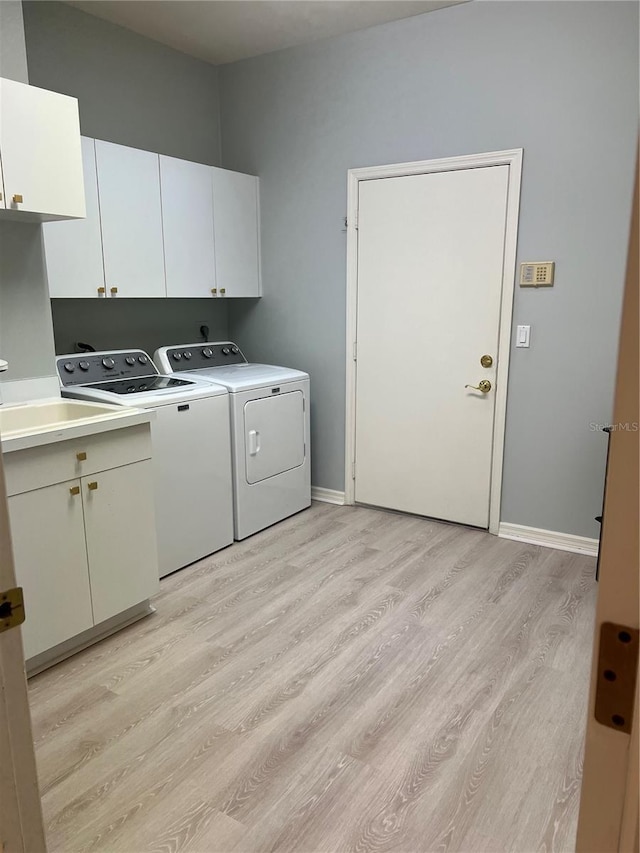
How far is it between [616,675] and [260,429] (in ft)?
9.83

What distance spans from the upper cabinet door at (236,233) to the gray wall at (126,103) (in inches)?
14.4

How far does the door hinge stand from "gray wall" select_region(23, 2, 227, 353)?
2.82m

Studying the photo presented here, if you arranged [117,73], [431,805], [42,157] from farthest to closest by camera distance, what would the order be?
[117,73] → [42,157] → [431,805]

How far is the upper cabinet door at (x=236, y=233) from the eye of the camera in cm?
379

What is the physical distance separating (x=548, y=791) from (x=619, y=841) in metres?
1.32

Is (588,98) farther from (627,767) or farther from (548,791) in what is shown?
(627,767)

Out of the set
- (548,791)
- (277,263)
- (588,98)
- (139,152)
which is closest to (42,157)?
(139,152)

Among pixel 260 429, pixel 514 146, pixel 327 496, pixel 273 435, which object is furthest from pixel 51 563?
pixel 514 146

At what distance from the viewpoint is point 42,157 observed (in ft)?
7.66

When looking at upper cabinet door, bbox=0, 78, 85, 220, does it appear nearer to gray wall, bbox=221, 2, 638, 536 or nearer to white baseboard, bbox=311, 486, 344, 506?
gray wall, bbox=221, 2, 638, 536

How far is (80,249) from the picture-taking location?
2.98 metres

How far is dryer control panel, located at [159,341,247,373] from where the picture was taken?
3698 millimetres

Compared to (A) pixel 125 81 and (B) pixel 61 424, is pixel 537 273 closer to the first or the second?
(B) pixel 61 424

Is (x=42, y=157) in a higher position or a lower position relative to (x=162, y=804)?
higher
